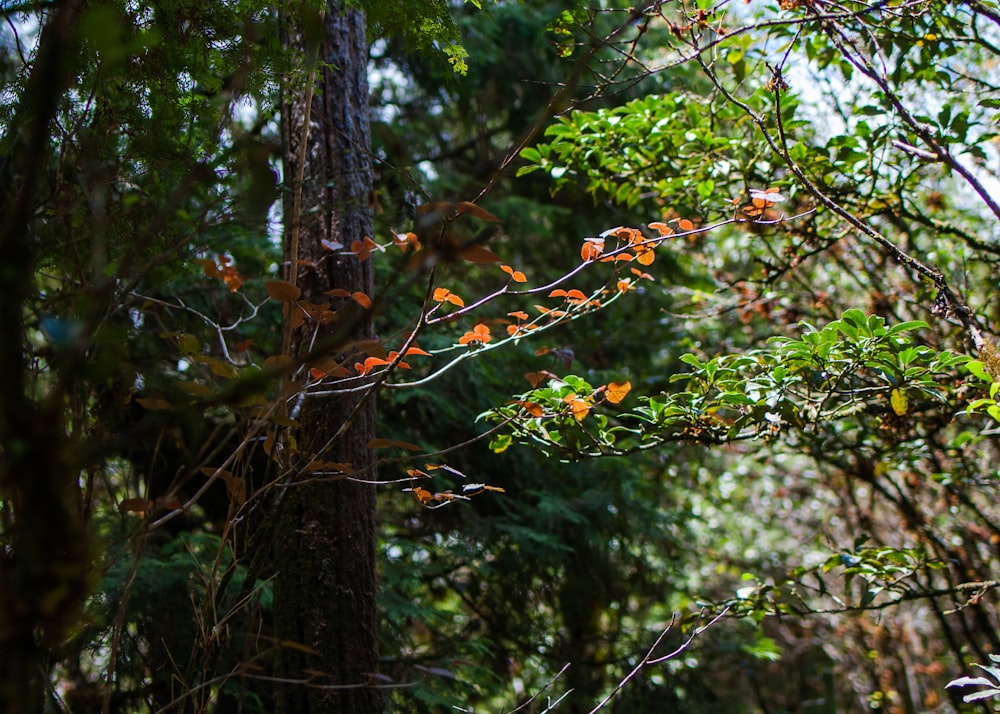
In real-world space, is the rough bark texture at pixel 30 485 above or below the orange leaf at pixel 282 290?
below

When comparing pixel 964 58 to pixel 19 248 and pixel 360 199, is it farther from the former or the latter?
pixel 19 248

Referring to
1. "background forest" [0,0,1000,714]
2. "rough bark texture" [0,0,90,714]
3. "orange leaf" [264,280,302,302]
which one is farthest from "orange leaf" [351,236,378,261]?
"rough bark texture" [0,0,90,714]

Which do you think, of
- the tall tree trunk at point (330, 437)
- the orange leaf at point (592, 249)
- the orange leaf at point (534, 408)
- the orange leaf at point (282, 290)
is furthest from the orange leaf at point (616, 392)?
the orange leaf at point (282, 290)

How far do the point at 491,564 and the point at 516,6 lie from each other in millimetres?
3830

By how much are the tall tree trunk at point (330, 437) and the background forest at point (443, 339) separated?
1cm

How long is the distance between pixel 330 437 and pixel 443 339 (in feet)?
6.94

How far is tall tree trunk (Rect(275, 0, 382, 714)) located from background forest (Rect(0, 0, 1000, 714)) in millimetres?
12

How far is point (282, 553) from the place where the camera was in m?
2.25

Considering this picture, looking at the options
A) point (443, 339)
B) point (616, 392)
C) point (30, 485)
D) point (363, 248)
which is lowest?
point (30, 485)

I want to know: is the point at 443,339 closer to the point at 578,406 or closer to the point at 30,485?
the point at 578,406

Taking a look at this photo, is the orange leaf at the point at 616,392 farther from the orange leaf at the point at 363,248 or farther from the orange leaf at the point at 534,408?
the orange leaf at the point at 363,248

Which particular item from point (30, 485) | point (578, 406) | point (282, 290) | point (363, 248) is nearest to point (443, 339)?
point (363, 248)

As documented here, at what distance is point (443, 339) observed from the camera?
14.5ft

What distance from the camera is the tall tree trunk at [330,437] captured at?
7.16 ft
